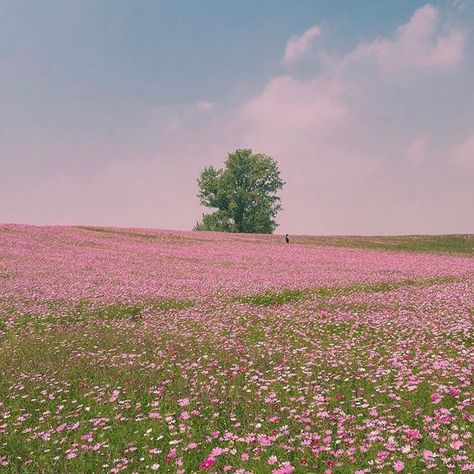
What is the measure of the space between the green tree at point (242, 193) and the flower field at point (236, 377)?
66695 mm

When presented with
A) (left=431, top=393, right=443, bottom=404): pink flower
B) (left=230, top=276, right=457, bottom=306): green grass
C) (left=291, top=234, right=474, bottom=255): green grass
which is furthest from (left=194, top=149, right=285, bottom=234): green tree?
(left=431, top=393, right=443, bottom=404): pink flower

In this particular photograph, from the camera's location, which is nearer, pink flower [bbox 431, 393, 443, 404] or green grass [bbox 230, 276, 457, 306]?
pink flower [bbox 431, 393, 443, 404]

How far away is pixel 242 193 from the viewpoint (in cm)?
9488

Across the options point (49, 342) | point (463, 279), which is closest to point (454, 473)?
point (49, 342)

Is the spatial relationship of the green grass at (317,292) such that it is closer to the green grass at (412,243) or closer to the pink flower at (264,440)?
the pink flower at (264,440)

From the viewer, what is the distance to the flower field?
790 cm

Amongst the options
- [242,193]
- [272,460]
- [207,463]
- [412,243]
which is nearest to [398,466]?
[272,460]

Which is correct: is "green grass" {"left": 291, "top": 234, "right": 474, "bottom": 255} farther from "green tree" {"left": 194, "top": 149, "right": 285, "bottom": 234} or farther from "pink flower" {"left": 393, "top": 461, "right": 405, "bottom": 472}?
"pink flower" {"left": 393, "top": 461, "right": 405, "bottom": 472}

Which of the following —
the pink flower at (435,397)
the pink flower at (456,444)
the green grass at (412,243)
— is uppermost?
the green grass at (412,243)

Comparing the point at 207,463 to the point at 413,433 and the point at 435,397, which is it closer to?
the point at 413,433

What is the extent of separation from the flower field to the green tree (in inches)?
2626

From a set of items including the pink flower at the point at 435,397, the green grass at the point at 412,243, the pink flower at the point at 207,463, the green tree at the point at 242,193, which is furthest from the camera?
the green tree at the point at 242,193

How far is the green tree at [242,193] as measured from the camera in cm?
9488

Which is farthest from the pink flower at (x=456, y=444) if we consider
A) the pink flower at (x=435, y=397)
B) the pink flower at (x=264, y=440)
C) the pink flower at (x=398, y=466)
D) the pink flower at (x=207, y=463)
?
the pink flower at (x=207, y=463)
